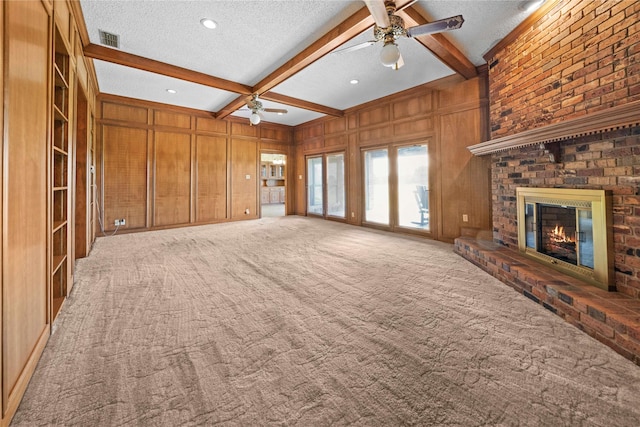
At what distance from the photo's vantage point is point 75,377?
1.35 metres

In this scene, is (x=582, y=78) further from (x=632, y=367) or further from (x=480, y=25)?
(x=632, y=367)

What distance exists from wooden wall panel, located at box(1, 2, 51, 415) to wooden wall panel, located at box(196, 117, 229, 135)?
4967 millimetres

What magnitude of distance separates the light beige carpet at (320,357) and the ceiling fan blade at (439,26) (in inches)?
92.8

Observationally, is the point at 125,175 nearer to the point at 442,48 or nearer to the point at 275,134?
the point at 275,134

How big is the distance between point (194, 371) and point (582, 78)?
12.2 feet

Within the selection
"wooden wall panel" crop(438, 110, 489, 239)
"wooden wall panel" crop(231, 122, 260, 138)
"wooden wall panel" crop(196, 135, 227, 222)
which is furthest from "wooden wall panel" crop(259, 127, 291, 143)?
"wooden wall panel" crop(438, 110, 489, 239)

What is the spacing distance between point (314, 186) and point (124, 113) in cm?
478

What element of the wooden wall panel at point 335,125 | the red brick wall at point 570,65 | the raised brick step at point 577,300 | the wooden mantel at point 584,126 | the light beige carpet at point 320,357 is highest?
the wooden wall panel at point 335,125

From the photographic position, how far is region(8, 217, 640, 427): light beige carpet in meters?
1.13

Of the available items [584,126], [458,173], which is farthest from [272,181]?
[584,126]

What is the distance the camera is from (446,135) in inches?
179

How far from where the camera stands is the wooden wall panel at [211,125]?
255 inches

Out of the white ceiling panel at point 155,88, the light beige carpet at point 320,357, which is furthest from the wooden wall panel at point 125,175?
the light beige carpet at point 320,357

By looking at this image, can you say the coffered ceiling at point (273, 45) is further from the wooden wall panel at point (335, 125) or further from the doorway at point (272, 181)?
the doorway at point (272, 181)
